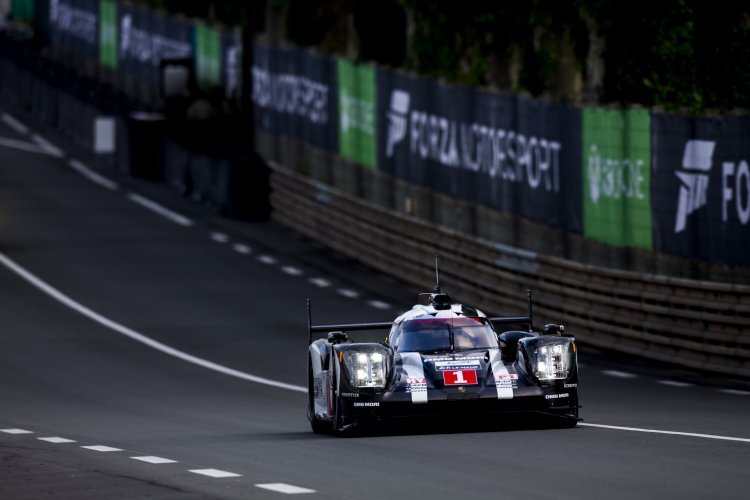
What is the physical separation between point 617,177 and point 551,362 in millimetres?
11036

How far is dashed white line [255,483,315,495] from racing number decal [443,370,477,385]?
3.72m

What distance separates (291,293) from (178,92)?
24312 millimetres

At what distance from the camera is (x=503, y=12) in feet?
124

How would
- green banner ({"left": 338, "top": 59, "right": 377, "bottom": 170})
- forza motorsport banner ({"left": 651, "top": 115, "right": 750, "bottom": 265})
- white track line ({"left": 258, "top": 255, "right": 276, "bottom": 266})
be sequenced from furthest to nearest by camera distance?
green banner ({"left": 338, "top": 59, "right": 377, "bottom": 170}) < white track line ({"left": 258, "top": 255, "right": 276, "bottom": 266}) < forza motorsport banner ({"left": 651, "top": 115, "right": 750, "bottom": 265})

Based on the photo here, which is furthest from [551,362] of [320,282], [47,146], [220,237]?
[47,146]

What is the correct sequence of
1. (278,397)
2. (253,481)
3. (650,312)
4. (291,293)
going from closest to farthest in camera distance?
(253,481), (278,397), (650,312), (291,293)

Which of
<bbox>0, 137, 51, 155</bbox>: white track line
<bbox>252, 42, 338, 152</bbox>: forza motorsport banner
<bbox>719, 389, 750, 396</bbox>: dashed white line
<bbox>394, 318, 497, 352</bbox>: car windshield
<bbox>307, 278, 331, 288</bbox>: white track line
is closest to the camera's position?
<bbox>394, 318, 497, 352</bbox>: car windshield

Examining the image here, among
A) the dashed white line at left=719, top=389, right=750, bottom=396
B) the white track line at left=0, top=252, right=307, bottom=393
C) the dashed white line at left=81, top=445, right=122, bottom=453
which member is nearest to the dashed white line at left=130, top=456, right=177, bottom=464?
the dashed white line at left=81, top=445, right=122, bottom=453

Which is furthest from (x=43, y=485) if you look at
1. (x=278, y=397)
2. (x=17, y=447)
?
(x=278, y=397)

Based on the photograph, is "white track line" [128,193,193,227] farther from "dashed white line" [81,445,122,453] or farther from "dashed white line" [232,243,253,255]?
"dashed white line" [81,445,122,453]

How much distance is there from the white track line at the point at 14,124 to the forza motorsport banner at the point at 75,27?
7.61 metres

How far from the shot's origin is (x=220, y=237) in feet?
143

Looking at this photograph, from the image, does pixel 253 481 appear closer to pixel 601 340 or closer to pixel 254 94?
pixel 601 340

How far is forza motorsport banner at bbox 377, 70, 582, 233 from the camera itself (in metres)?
30.8
